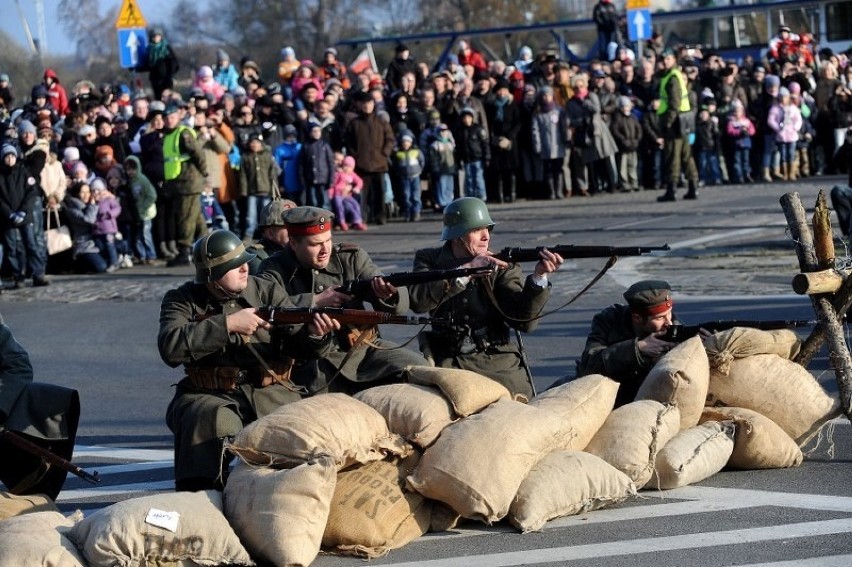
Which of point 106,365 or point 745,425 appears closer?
point 745,425

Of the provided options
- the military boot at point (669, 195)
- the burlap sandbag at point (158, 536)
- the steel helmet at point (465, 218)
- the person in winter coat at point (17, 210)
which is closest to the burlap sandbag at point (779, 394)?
the steel helmet at point (465, 218)

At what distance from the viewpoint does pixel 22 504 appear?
7.36 meters

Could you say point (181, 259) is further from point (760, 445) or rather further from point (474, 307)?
point (760, 445)

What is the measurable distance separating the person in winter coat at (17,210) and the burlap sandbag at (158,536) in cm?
1292

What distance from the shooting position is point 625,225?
20.2m

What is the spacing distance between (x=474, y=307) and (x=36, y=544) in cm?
354

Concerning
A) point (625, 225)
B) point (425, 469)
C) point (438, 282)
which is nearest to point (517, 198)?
point (625, 225)

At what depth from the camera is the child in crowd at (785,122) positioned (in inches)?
1036

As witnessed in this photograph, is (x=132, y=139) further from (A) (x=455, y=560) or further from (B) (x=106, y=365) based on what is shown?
(A) (x=455, y=560)

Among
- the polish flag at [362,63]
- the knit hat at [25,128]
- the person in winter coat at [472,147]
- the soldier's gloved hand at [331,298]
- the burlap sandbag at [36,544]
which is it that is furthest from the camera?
the polish flag at [362,63]

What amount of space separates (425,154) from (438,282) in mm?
14930

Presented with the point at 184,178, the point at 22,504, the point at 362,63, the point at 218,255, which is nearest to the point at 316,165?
the point at 184,178

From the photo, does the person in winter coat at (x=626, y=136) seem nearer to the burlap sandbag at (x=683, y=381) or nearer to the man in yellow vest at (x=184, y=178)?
the man in yellow vest at (x=184, y=178)

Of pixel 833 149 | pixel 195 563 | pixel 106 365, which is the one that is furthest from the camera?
pixel 833 149
